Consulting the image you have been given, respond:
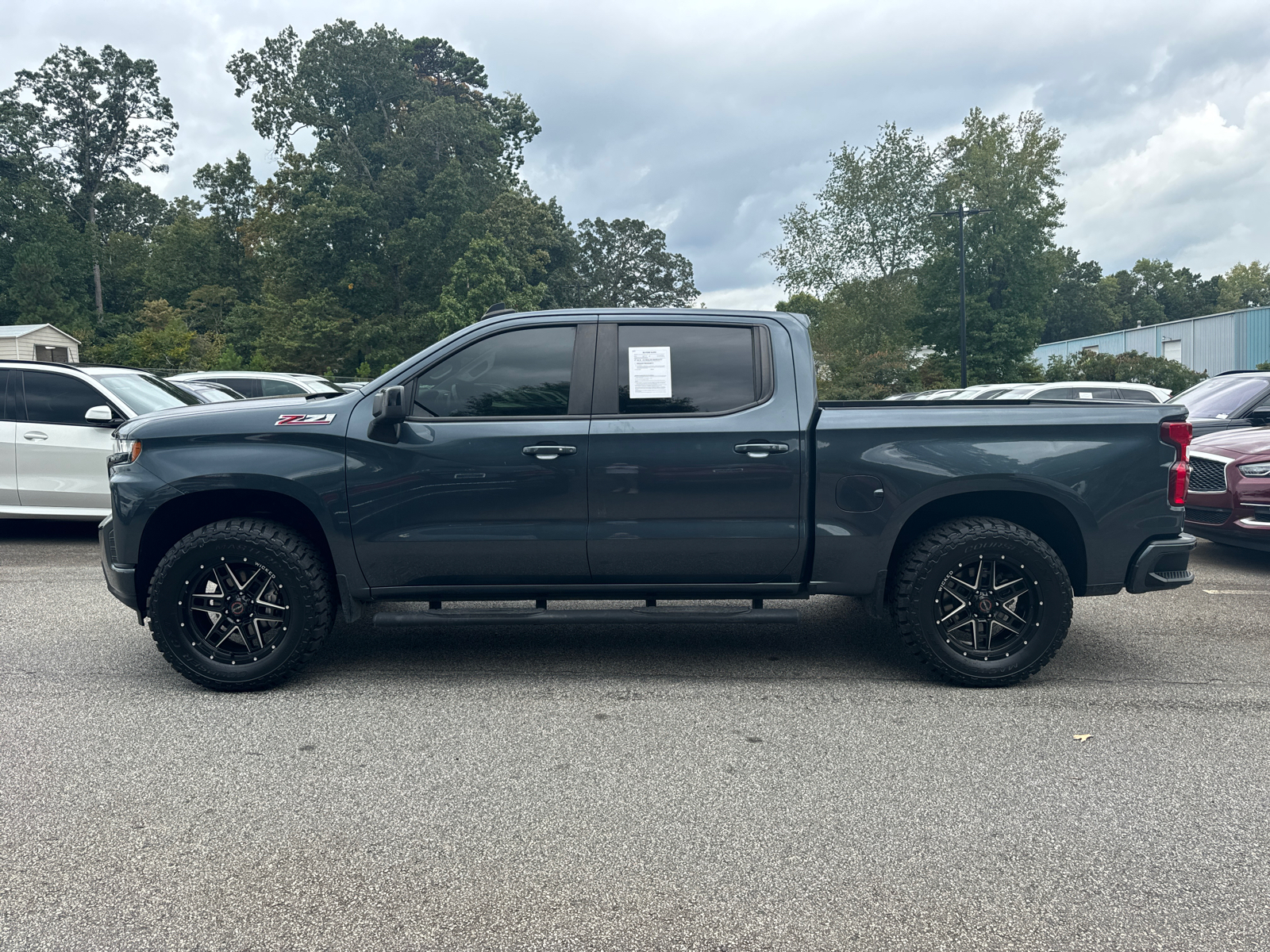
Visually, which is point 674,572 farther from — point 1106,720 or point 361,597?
point 1106,720

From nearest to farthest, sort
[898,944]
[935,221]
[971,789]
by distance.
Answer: [898,944]
[971,789]
[935,221]

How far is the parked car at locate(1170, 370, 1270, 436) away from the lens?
398 inches

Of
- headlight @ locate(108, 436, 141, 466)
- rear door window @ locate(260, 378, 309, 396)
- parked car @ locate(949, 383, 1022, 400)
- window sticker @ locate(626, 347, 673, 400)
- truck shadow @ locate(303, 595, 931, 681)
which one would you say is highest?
rear door window @ locate(260, 378, 309, 396)

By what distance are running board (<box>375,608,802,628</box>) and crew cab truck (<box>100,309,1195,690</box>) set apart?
2cm

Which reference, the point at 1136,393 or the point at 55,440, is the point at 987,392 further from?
the point at 55,440

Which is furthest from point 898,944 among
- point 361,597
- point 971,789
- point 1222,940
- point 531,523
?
point 361,597

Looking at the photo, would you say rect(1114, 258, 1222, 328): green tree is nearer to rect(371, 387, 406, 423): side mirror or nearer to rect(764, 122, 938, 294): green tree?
rect(764, 122, 938, 294): green tree

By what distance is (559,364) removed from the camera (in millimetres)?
4883

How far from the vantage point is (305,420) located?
4.79 meters

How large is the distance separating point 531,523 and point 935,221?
47.3 m

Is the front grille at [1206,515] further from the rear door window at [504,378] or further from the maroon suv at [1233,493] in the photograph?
the rear door window at [504,378]

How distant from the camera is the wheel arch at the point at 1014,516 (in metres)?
4.88

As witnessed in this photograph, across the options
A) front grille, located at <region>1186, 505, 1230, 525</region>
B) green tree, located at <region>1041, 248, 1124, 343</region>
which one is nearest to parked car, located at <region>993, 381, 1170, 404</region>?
front grille, located at <region>1186, 505, 1230, 525</region>

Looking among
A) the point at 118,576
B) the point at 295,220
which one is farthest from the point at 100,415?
the point at 295,220
